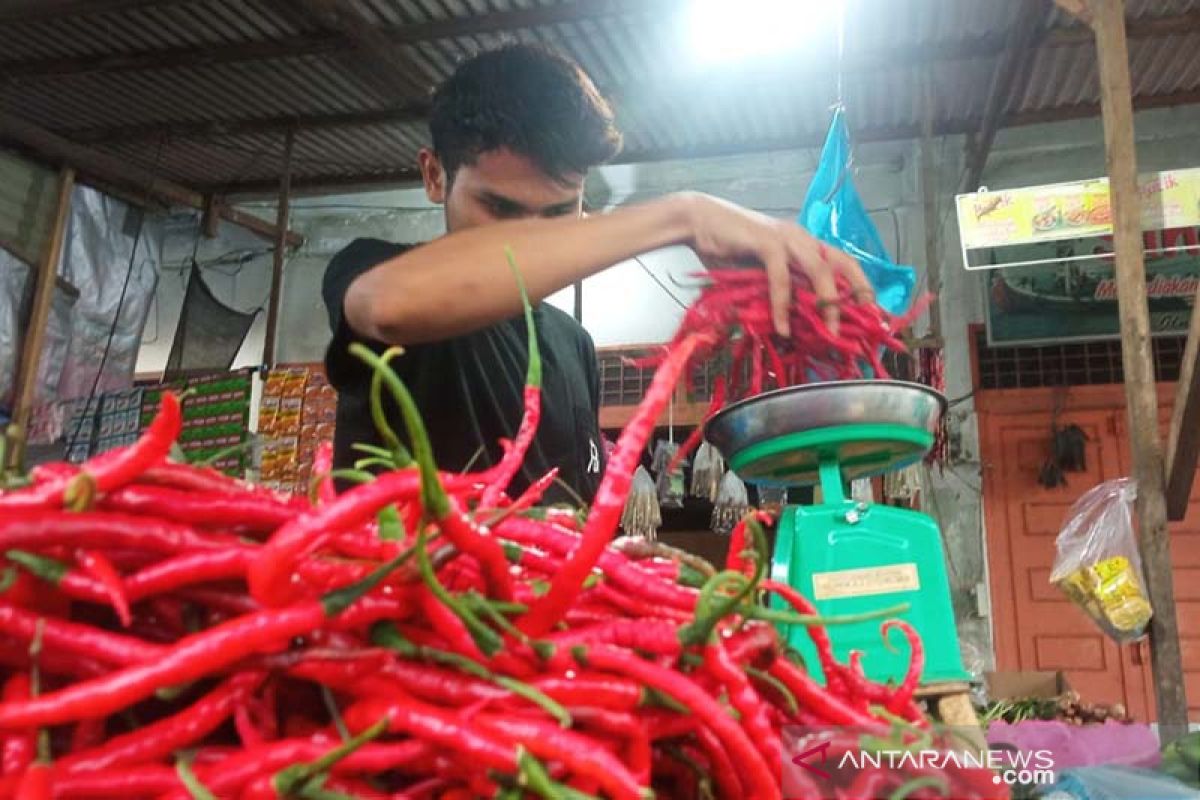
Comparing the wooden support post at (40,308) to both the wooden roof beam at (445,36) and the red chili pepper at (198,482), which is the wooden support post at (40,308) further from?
the red chili pepper at (198,482)

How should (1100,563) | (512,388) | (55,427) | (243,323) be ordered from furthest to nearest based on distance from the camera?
(243,323)
(55,427)
(1100,563)
(512,388)

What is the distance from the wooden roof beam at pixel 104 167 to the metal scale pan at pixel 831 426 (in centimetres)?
445

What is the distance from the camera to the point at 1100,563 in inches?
102

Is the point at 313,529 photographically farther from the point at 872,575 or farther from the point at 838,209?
the point at 838,209

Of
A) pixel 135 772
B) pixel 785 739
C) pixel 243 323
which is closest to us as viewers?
pixel 135 772

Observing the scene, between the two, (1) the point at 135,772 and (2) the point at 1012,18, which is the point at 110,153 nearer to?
(2) the point at 1012,18

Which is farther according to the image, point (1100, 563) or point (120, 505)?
point (1100, 563)

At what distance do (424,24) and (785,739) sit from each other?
13.2 ft

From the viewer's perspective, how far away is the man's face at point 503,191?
180 centimetres

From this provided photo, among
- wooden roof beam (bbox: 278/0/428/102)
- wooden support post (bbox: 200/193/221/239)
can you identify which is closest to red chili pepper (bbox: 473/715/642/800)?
wooden roof beam (bbox: 278/0/428/102)

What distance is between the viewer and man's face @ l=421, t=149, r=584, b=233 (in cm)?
180

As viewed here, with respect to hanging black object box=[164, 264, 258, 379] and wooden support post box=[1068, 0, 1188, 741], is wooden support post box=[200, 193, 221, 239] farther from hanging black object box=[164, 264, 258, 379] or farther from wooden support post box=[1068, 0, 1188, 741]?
wooden support post box=[1068, 0, 1188, 741]

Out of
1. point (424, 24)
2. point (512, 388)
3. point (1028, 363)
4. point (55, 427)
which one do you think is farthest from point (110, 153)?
point (1028, 363)

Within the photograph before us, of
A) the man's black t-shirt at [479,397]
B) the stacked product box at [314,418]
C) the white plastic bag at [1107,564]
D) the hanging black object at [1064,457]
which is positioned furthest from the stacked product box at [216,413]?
the hanging black object at [1064,457]
